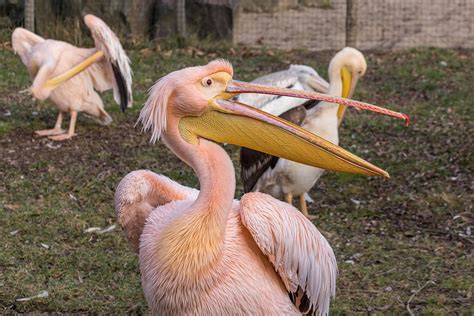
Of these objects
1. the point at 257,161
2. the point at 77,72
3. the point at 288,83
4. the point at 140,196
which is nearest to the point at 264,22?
the point at 77,72

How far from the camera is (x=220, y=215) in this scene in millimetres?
2641

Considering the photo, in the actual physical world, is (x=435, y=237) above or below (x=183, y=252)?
below

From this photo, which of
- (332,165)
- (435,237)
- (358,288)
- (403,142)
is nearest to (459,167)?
(403,142)

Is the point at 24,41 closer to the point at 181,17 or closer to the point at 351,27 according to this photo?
the point at 181,17

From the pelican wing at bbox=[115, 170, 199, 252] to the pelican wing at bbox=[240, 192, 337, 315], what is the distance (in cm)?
38

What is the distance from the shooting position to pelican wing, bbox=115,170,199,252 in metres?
3.02

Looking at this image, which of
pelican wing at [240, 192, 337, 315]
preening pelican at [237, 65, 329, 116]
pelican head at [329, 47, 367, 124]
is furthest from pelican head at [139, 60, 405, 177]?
preening pelican at [237, 65, 329, 116]

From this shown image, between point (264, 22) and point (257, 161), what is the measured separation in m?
5.54

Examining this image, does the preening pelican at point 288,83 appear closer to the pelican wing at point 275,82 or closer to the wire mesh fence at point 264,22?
the pelican wing at point 275,82

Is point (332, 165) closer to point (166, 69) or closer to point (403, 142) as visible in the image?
point (403, 142)

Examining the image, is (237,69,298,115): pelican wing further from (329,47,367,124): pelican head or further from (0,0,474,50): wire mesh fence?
(0,0,474,50): wire mesh fence

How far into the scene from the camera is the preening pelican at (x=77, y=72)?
6.40m

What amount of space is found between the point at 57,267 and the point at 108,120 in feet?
8.63

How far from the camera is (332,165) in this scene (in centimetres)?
268
